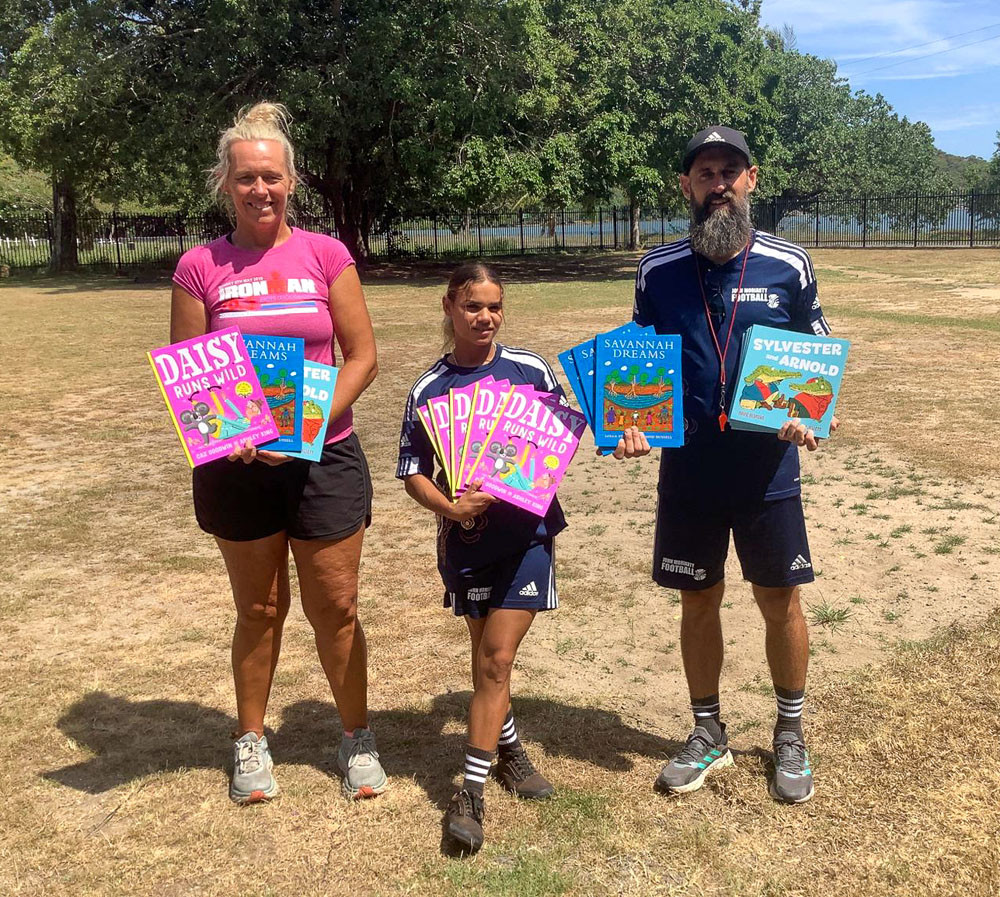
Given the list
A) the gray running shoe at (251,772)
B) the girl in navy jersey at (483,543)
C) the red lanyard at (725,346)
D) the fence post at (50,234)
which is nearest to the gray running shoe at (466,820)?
the girl in navy jersey at (483,543)

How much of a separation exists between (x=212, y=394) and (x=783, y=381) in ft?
5.85

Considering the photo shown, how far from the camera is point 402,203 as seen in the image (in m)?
32.2

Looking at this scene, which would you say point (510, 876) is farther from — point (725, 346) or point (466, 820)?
point (725, 346)

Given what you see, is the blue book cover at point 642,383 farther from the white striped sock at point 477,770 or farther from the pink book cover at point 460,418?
the white striped sock at point 477,770

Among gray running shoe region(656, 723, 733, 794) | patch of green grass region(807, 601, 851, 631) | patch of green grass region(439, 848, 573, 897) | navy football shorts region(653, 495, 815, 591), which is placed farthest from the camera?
patch of green grass region(807, 601, 851, 631)

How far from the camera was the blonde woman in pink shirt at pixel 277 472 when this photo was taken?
2953mm

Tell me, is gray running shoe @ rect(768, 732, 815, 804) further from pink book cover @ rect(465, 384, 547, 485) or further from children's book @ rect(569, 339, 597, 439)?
pink book cover @ rect(465, 384, 547, 485)

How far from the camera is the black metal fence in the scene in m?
35.8

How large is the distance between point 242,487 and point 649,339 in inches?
54.9

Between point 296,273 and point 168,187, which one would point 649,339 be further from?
point 168,187

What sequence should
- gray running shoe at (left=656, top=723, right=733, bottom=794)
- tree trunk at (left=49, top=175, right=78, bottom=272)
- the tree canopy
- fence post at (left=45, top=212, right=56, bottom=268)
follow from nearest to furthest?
gray running shoe at (left=656, top=723, right=733, bottom=794) < the tree canopy < tree trunk at (left=49, top=175, right=78, bottom=272) < fence post at (left=45, top=212, right=56, bottom=268)

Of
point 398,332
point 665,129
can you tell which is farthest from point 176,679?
point 665,129

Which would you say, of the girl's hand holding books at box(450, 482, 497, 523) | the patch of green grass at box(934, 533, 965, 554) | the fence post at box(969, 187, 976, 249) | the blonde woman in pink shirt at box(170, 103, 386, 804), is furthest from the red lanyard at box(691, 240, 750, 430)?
the fence post at box(969, 187, 976, 249)

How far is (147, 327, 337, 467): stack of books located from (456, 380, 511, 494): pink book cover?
536 millimetres
